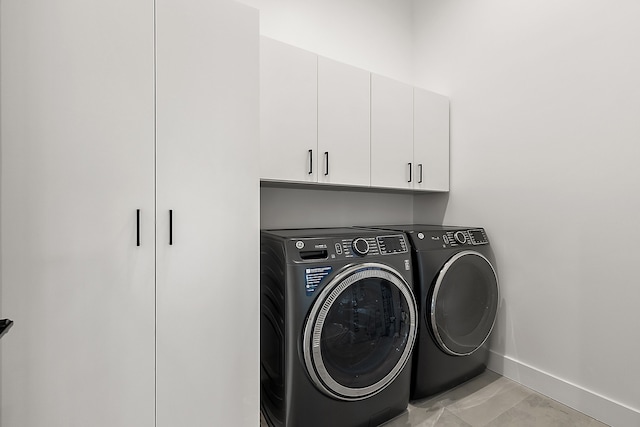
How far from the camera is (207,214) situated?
4.21 feet

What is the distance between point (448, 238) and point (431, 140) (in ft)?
2.68

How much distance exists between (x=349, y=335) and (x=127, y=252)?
1.02 meters

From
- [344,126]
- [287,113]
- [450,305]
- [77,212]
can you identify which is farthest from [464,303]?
[77,212]

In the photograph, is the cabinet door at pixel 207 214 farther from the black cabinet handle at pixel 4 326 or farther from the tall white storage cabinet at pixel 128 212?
the black cabinet handle at pixel 4 326

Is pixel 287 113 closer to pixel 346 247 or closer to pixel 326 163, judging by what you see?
pixel 326 163

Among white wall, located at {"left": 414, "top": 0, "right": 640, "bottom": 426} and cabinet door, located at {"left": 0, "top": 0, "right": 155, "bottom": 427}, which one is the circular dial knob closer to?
cabinet door, located at {"left": 0, "top": 0, "right": 155, "bottom": 427}

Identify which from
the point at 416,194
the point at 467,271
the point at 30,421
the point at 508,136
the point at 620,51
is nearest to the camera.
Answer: the point at 30,421

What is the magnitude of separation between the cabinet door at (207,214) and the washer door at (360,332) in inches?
11.2

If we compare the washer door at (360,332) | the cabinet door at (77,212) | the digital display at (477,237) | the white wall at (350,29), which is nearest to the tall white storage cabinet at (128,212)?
the cabinet door at (77,212)

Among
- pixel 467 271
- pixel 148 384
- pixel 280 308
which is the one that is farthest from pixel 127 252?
pixel 467 271

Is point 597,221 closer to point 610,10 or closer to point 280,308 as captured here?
point 610,10

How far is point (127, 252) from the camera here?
3.74ft

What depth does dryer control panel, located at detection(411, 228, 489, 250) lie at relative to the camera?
1850 mm

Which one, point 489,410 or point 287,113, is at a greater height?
point 287,113
